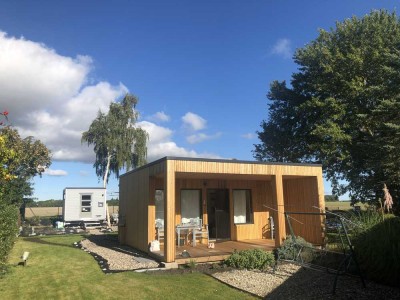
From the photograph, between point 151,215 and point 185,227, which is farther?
point 185,227

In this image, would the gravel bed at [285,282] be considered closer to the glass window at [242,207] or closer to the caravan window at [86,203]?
the glass window at [242,207]

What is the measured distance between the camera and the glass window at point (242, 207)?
45.9ft

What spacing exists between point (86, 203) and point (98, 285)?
18855 mm

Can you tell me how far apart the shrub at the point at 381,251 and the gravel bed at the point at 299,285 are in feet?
0.82

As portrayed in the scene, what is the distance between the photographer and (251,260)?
890 centimetres

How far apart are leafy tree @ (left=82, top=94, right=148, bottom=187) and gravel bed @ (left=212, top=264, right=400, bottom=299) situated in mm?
23949

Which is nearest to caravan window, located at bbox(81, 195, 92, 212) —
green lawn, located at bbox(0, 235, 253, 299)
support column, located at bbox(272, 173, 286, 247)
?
green lawn, located at bbox(0, 235, 253, 299)

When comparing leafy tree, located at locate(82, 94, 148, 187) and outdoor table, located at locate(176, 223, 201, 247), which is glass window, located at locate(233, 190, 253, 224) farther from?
leafy tree, located at locate(82, 94, 148, 187)

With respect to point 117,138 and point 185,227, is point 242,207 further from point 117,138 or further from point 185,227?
point 117,138

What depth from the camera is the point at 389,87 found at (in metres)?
16.7

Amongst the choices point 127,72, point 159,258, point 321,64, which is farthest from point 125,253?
point 321,64

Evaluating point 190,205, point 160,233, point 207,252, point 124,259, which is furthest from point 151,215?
point 207,252

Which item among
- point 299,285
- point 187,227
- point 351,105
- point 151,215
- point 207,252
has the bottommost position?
point 299,285

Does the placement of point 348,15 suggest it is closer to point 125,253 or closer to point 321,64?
point 321,64
